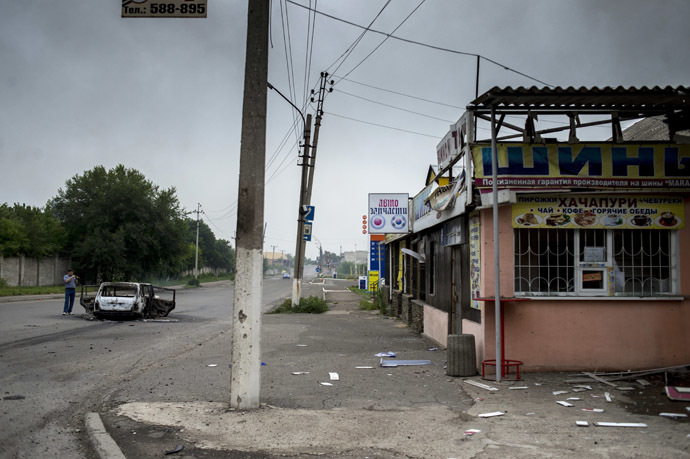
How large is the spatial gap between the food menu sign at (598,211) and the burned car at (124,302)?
13670mm

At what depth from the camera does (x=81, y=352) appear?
11039 millimetres

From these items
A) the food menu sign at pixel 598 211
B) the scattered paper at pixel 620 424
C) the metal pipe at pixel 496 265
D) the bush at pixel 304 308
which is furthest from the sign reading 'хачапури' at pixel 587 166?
the bush at pixel 304 308

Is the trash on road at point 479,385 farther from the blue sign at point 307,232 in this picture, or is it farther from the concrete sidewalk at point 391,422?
the blue sign at point 307,232

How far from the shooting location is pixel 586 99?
834 centimetres

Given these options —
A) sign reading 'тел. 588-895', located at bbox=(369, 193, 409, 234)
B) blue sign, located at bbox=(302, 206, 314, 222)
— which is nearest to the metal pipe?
sign reading 'тел. 588-895', located at bbox=(369, 193, 409, 234)

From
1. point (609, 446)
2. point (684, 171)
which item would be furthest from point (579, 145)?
point (609, 446)

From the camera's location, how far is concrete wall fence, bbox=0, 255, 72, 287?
38197 millimetres

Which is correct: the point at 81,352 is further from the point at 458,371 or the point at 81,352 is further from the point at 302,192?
the point at 302,192

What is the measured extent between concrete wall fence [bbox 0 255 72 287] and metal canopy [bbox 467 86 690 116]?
38874 millimetres

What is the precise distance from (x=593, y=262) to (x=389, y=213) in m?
10.7

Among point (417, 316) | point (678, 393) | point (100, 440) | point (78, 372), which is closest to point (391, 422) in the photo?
point (100, 440)

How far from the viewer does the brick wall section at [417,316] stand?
15690 millimetres

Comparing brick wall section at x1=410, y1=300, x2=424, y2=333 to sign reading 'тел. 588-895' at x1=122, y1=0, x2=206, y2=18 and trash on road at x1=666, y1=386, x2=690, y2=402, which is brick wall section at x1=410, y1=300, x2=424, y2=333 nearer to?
trash on road at x1=666, y1=386, x2=690, y2=402

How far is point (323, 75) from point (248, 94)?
18.3 meters
